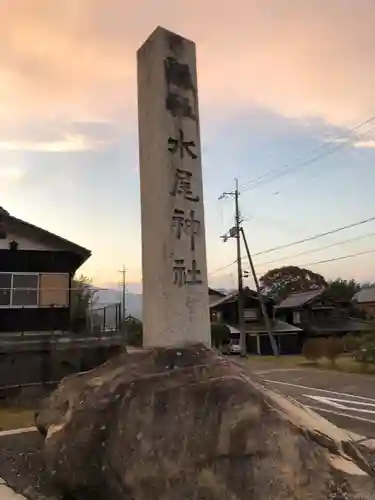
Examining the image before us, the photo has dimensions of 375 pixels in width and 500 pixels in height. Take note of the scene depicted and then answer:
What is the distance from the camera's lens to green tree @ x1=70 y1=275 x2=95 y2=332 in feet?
52.3

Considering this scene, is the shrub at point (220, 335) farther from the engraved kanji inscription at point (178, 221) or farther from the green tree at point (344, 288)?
the engraved kanji inscription at point (178, 221)

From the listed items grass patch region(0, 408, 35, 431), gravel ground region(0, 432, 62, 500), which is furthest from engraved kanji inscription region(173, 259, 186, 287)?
grass patch region(0, 408, 35, 431)

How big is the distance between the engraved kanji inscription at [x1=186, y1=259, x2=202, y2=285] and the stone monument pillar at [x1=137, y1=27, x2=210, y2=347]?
0.01 m

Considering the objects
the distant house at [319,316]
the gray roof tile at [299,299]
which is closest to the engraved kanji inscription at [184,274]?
the distant house at [319,316]

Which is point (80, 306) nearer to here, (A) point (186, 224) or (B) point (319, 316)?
(A) point (186, 224)

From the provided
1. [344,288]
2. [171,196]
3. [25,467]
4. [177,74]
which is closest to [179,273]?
[171,196]

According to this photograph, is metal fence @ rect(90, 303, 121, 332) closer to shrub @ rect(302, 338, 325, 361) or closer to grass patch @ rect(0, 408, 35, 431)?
grass patch @ rect(0, 408, 35, 431)

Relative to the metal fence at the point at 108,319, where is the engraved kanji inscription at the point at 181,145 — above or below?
above

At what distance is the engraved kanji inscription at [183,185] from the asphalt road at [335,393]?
251 centimetres

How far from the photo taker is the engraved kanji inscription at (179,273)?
5.42m

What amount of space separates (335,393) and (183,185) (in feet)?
32.5

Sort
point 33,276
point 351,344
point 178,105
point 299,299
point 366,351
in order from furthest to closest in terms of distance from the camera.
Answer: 1. point 299,299
2. point 351,344
3. point 366,351
4. point 33,276
5. point 178,105

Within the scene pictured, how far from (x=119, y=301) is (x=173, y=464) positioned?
11.4 meters

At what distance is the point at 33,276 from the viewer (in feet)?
52.7
